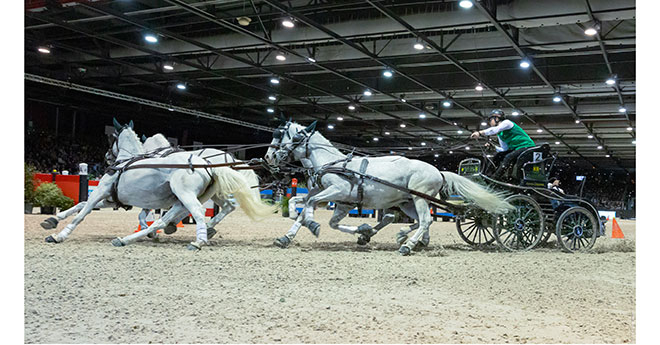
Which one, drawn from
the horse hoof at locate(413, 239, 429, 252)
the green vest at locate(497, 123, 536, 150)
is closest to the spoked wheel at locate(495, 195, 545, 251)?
the green vest at locate(497, 123, 536, 150)

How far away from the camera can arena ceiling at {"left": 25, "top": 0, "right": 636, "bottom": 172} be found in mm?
6543

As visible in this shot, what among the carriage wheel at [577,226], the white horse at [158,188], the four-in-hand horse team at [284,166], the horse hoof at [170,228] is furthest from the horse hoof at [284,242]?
the carriage wheel at [577,226]

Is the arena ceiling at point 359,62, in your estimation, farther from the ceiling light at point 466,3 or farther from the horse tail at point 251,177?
the horse tail at point 251,177

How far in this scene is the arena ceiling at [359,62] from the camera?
654 cm

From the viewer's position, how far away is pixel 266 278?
12.9 feet

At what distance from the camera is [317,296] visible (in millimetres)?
3365

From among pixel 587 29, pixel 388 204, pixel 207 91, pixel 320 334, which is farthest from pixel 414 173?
pixel 207 91

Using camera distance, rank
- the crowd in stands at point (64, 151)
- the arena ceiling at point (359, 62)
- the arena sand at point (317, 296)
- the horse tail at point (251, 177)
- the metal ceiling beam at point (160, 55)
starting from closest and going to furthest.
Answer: the arena sand at point (317, 296)
the crowd in stands at point (64, 151)
the arena ceiling at point (359, 62)
the horse tail at point (251, 177)
the metal ceiling beam at point (160, 55)

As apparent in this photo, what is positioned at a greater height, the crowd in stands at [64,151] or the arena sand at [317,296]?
the crowd in stands at [64,151]

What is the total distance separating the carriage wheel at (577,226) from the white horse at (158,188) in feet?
12.7

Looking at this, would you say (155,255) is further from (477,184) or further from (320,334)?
(477,184)

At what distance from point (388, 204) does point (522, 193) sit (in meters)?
1.59

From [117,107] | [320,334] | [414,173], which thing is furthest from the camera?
[117,107]

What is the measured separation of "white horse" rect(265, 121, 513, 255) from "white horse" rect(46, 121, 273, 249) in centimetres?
76
